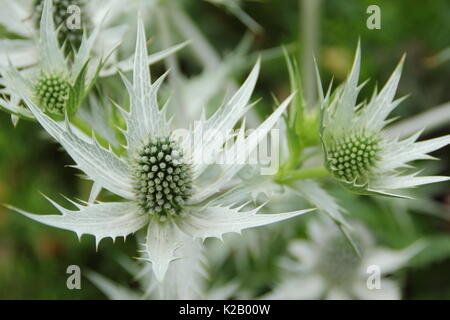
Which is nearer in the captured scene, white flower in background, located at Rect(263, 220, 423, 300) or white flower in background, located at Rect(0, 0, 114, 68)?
white flower in background, located at Rect(0, 0, 114, 68)

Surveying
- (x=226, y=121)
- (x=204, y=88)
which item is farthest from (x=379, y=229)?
(x=226, y=121)

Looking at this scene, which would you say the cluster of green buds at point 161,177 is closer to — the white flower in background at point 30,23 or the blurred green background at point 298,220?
the white flower in background at point 30,23

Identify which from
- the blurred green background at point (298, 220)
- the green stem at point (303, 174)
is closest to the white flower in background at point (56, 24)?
the green stem at point (303, 174)

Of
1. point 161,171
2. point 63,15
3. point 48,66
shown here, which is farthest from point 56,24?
point 161,171

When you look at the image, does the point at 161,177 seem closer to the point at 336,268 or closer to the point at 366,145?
the point at 366,145

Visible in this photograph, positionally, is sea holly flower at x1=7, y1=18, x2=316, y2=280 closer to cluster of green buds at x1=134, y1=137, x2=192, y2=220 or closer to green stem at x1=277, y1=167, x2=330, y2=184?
cluster of green buds at x1=134, y1=137, x2=192, y2=220

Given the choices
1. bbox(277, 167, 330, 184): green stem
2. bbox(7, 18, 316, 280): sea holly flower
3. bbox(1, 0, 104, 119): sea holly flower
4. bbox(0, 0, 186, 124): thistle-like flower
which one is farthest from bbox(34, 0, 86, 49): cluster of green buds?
bbox(277, 167, 330, 184): green stem
